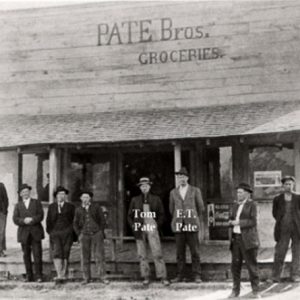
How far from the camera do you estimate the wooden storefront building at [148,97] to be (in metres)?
11.3

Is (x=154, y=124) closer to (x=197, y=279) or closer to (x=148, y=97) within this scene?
(x=148, y=97)

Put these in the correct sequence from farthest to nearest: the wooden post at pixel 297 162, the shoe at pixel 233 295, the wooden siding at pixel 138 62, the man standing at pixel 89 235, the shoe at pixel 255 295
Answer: the wooden siding at pixel 138 62, the wooden post at pixel 297 162, the man standing at pixel 89 235, the shoe at pixel 233 295, the shoe at pixel 255 295

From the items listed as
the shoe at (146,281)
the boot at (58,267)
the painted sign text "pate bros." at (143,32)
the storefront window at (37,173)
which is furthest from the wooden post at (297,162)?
the storefront window at (37,173)

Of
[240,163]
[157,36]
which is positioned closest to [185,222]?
[240,163]

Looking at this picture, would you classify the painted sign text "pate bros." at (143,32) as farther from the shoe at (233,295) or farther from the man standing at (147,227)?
the shoe at (233,295)

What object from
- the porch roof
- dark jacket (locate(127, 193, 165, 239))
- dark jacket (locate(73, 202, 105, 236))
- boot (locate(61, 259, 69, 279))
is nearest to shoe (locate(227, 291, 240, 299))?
dark jacket (locate(127, 193, 165, 239))

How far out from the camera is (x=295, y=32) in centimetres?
1145

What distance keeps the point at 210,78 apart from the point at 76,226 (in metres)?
4.32

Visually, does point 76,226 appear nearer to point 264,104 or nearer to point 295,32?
point 264,104

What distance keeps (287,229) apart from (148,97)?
14.4 ft

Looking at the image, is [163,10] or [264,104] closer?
[264,104]

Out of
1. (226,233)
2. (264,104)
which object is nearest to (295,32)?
(264,104)

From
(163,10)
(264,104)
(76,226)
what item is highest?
(163,10)

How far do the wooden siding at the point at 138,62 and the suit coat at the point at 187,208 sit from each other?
288cm
